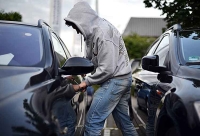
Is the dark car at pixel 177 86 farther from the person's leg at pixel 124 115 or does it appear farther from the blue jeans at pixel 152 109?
the person's leg at pixel 124 115

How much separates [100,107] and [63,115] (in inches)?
42.3

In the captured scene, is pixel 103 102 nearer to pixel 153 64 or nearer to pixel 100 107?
pixel 100 107

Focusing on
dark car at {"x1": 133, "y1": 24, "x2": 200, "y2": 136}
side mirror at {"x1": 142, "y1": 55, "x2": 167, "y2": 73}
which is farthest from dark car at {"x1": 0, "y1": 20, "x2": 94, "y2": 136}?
side mirror at {"x1": 142, "y1": 55, "x2": 167, "y2": 73}

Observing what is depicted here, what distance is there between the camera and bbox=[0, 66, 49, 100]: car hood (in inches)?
90.0

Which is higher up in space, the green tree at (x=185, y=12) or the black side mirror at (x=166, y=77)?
the green tree at (x=185, y=12)

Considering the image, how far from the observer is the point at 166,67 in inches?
149

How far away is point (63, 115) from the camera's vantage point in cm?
258

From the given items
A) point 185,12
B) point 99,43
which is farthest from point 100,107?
point 185,12

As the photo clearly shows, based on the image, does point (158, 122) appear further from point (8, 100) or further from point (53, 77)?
point (8, 100)

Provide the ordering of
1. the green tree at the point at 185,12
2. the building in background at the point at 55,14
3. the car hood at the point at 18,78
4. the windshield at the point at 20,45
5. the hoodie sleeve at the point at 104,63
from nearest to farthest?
the car hood at the point at 18,78, the windshield at the point at 20,45, the hoodie sleeve at the point at 104,63, the green tree at the point at 185,12, the building in background at the point at 55,14

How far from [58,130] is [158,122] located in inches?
52.9

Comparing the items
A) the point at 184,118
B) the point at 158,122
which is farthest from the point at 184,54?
the point at 184,118

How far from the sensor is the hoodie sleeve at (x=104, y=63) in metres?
3.49

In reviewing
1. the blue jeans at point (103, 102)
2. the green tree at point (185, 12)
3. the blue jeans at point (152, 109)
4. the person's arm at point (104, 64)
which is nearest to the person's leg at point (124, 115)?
the blue jeans at point (103, 102)
